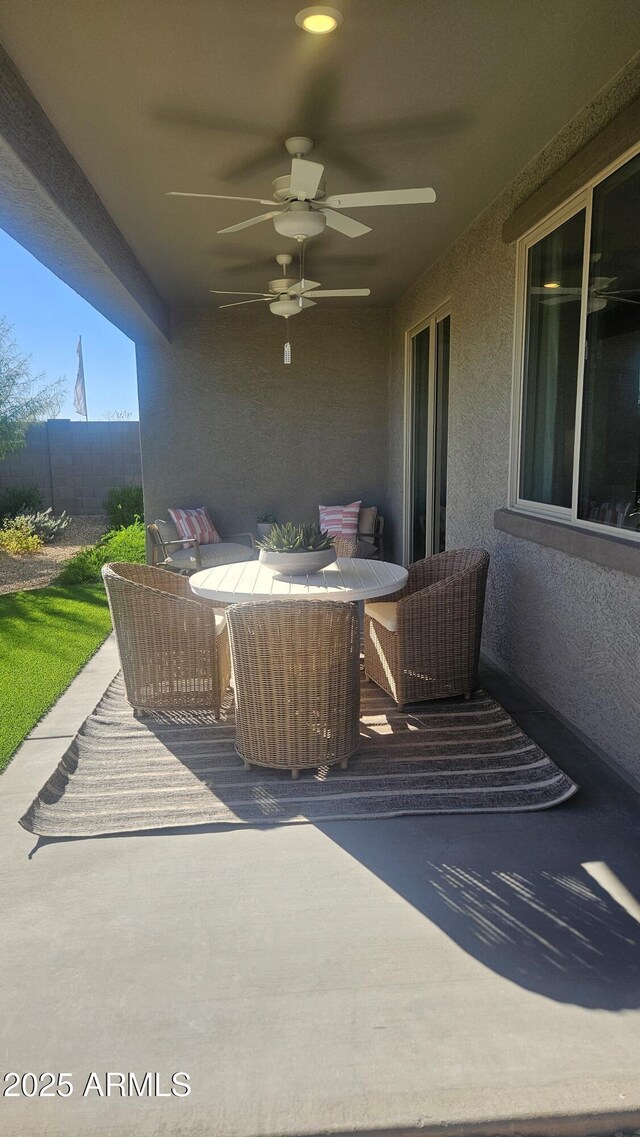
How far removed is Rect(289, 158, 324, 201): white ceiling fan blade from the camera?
2746 mm

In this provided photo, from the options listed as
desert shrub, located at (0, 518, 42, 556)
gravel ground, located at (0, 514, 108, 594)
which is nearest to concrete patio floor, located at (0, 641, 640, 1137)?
gravel ground, located at (0, 514, 108, 594)

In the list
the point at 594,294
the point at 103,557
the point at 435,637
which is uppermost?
the point at 594,294

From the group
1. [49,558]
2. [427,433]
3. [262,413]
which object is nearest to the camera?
[427,433]

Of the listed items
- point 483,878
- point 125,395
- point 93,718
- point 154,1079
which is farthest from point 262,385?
point 125,395

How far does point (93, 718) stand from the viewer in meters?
3.47

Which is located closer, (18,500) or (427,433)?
(427,433)

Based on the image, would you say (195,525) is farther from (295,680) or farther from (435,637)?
(295,680)

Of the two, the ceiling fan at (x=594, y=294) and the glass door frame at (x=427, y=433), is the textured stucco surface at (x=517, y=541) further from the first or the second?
the ceiling fan at (x=594, y=294)

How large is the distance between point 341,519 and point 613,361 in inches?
174

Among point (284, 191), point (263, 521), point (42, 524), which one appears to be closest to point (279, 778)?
point (284, 191)

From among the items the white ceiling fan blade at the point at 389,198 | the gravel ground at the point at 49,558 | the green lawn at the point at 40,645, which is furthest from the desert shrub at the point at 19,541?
the white ceiling fan blade at the point at 389,198

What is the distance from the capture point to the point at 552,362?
11.6 feet

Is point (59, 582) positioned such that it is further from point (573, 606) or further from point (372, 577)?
point (573, 606)

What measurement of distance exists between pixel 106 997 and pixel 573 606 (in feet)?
8.01
